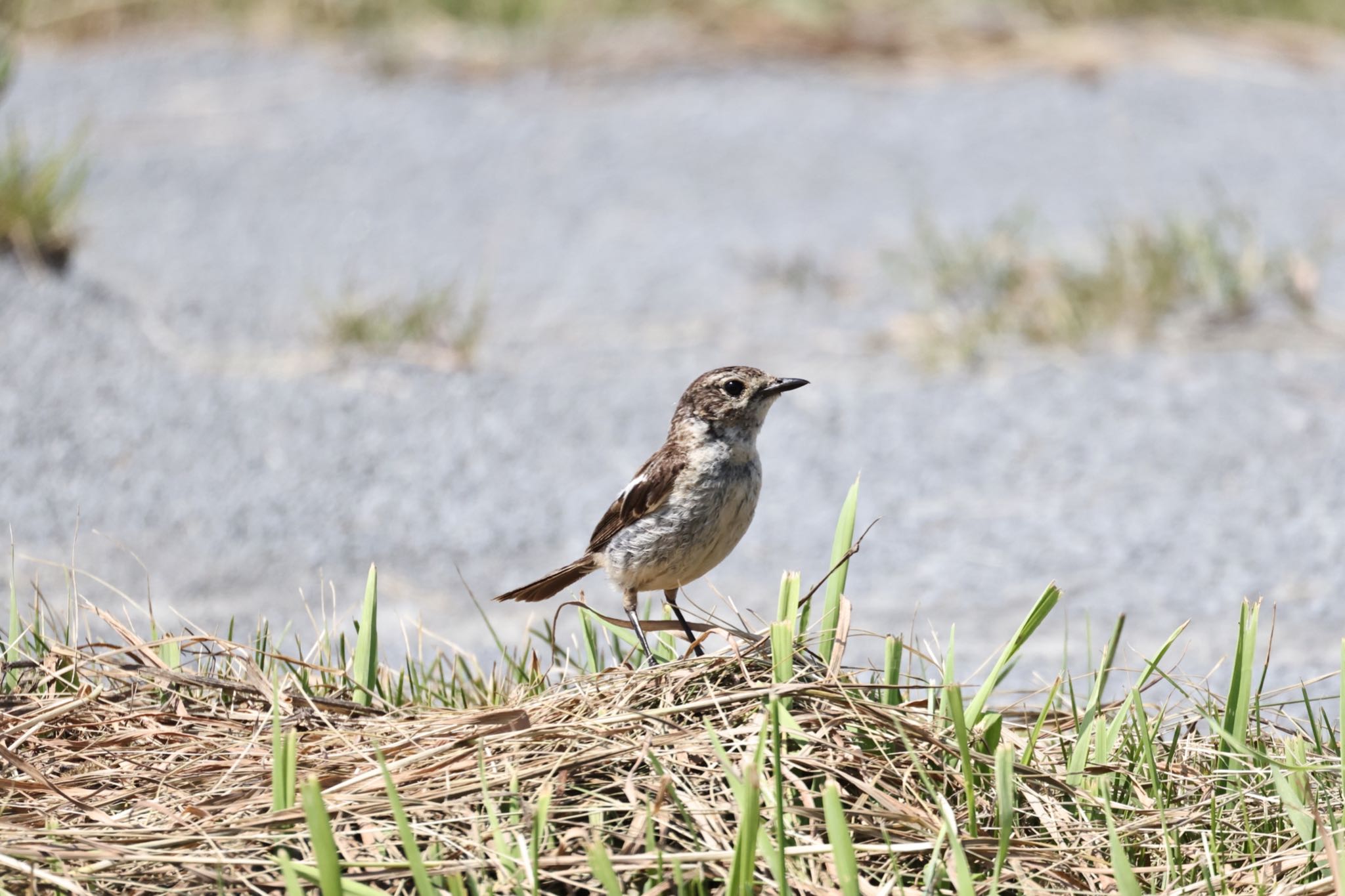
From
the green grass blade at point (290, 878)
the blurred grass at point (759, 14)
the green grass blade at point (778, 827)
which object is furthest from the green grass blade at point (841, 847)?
the blurred grass at point (759, 14)

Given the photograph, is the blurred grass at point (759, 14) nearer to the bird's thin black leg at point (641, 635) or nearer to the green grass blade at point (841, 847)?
the bird's thin black leg at point (641, 635)

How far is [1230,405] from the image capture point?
6574mm

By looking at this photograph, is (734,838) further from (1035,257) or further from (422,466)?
(1035,257)

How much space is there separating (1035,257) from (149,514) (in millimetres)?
5317

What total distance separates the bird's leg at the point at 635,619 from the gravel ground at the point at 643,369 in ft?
2.54

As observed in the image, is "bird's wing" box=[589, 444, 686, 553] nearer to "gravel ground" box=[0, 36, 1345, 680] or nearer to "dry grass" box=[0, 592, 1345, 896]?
"dry grass" box=[0, 592, 1345, 896]

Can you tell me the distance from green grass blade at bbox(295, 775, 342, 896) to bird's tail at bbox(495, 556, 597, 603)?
1.37 meters

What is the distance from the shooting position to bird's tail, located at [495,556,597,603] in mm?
3660

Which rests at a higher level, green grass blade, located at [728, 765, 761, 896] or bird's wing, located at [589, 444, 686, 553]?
bird's wing, located at [589, 444, 686, 553]

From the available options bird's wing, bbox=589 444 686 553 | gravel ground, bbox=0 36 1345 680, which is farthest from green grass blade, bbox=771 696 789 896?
gravel ground, bbox=0 36 1345 680

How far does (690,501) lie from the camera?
3.54m

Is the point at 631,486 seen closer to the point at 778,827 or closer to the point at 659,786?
the point at 659,786

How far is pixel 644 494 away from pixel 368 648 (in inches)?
29.7

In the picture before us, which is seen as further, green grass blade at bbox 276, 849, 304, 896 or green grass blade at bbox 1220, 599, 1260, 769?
green grass blade at bbox 1220, 599, 1260, 769
